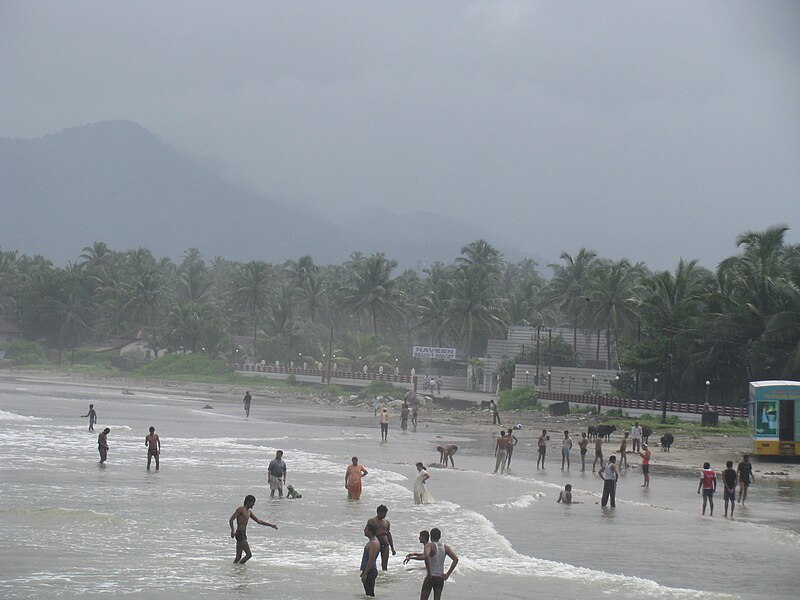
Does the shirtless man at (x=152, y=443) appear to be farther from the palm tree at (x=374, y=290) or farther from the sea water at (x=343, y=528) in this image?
the palm tree at (x=374, y=290)

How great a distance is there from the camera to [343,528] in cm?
1891

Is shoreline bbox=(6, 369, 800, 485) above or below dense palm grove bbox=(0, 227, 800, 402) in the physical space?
below

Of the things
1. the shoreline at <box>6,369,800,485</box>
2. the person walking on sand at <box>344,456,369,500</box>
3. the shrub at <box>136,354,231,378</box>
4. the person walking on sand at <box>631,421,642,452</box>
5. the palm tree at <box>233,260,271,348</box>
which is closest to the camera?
the person walking on sand at <box>344,456,369,500</box>

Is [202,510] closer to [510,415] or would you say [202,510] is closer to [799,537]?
[799,537]

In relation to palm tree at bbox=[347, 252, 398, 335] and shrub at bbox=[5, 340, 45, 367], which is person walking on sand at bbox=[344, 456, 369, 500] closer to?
palm tree at bbox=[347, 252, 398, 335]

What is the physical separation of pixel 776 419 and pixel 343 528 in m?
20.4

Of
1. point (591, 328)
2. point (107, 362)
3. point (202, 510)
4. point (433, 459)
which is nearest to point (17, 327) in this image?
point (107, 362)

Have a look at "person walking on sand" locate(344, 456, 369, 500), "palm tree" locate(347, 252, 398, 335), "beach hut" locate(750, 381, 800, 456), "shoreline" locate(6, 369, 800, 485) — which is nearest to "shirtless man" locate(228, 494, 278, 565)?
"person walking on sand" locate(344, 456, 369, 500)

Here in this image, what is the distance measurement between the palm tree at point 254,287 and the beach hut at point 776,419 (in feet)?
251

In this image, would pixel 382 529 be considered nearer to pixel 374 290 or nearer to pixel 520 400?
pixel 520 400

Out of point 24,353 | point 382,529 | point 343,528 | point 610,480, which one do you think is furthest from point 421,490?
A: point 24,353

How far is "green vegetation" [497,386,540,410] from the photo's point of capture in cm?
6180

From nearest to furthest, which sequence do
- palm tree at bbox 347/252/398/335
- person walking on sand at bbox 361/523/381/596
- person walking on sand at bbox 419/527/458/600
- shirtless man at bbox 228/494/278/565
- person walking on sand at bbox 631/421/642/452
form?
person walking on sand at bbox 419/527/458/600 < person walking on sand at bbox 361/523/381/596 < shirtless man at bbox 228/494/278/565 < person walking on sand at bbox 631/421/642/452 < palm tree at bbox 347/252/398/335

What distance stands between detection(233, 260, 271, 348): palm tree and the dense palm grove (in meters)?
0.16
